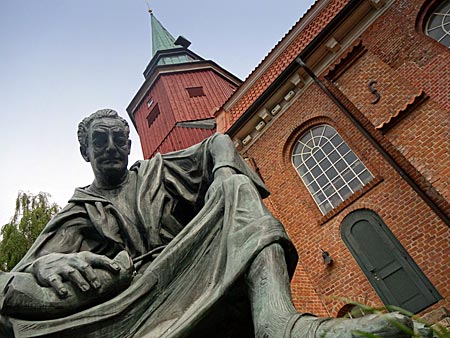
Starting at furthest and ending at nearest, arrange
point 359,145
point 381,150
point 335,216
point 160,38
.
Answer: point 160,38 < point 359,145 < point 335,216 < point 381,150

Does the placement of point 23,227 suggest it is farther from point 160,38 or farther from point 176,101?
point 160,38

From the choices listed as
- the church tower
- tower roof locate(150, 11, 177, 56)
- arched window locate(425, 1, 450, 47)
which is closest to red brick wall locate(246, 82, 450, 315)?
arched window locate(425, 1, 450, 47)

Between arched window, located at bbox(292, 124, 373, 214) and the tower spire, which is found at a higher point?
the tower spire

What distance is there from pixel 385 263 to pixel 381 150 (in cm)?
272

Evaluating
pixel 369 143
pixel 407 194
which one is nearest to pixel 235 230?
pixel 407 194

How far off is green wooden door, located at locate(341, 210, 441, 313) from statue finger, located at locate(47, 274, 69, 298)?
8430mm

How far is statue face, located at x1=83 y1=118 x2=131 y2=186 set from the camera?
196 cm

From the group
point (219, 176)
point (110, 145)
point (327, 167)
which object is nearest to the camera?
point (219, 176)

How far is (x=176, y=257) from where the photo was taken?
1439 mm

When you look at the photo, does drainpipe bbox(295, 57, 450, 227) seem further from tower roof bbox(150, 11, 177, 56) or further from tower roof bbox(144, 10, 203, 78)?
tower roof bbox(150, 11, 177, 56)

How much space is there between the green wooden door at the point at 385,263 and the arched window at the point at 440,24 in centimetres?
468

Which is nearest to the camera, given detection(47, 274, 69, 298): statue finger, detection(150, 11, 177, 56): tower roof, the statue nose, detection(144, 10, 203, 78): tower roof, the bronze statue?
the bronze statue

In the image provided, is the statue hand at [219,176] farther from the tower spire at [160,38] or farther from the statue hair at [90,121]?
the tower spire at [160,38]

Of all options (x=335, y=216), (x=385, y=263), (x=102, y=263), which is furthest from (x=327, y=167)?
(x=102, y=263)
